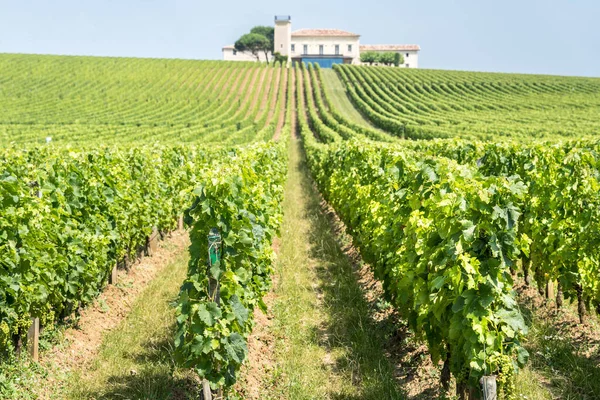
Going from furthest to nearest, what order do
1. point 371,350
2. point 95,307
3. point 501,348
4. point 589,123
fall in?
point 589,123 → point 95,307 → point 371,350 → point 501,348

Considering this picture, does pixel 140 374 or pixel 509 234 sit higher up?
pixel 509 234

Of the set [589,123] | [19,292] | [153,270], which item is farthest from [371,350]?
[589,123]

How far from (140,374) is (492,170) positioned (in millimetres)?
7923

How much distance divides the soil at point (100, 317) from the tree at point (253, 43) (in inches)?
4280

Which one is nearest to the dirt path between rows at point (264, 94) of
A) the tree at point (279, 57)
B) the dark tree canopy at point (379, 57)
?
the tree at point (279, 57)

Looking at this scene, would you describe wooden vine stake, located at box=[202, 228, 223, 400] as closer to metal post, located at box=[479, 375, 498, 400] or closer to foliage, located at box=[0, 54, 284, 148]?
metal post, located at box=[479, 375, 498, 400]

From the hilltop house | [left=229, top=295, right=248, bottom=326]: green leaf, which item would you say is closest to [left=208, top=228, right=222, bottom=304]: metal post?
[left=229, top=295, right=248, bottom=326]: green leaf

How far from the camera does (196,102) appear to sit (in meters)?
67.8

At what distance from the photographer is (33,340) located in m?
6.38

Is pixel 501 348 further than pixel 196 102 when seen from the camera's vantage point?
No

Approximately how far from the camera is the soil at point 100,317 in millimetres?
6477

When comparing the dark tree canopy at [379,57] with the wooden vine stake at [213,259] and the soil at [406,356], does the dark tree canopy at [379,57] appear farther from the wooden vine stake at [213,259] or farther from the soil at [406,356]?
the wooden vine stake at [213,259]

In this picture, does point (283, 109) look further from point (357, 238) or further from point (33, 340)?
point (33, 340)

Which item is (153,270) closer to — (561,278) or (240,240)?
(240,240)
